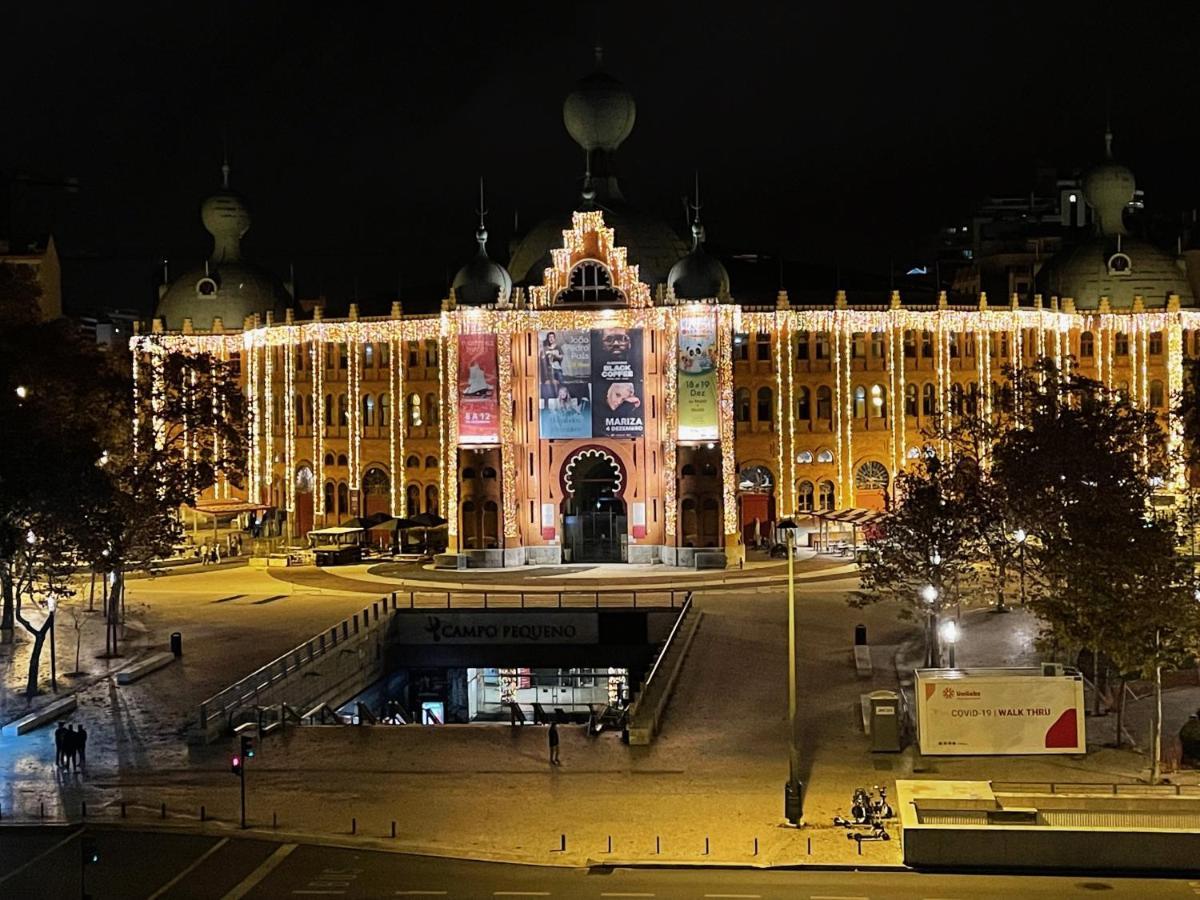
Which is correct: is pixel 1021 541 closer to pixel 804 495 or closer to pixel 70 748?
pixel 70 748

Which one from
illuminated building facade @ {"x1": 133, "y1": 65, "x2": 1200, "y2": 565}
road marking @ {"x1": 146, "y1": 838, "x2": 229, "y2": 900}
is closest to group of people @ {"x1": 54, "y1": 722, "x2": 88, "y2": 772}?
road marking @ {"x1": 146, "y1": 838, "x2": 229, "y2": 900}

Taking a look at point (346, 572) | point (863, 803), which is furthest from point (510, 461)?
point (863, 803)

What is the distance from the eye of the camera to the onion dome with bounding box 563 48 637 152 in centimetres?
8994

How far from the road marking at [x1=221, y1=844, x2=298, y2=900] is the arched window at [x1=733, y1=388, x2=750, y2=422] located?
205ft

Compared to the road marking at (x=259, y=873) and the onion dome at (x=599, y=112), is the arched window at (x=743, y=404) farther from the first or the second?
the road marking at (x=259, y=873)

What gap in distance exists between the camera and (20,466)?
5216 cm

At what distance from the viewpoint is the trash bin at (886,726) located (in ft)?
134

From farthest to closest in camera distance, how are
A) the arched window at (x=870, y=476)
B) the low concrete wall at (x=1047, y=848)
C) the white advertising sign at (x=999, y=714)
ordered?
the arched window at (x=870, y=476)
the white advertising sign at (x=999, y=714)
the low concrete wall at (x=1047, y=848)

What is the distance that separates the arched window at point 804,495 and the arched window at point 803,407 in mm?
3882

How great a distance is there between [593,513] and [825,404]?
679 inches

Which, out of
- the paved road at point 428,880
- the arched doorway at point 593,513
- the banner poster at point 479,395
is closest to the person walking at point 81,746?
the paved road at point 428,880

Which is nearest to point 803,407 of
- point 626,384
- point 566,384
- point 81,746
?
point 626,384

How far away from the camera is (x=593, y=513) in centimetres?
8581

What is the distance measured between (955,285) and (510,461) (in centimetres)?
6792
